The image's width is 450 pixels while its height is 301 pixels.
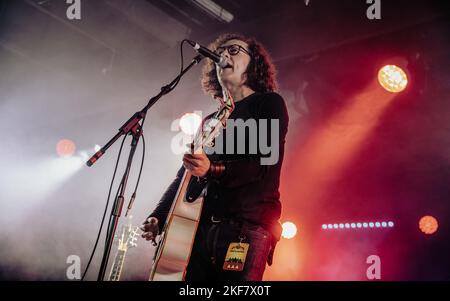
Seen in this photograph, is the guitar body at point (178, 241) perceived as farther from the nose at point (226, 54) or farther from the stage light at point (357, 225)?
the stage light at point (357, 225)

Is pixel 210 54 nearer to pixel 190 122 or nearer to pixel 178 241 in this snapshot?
pixel 178 241

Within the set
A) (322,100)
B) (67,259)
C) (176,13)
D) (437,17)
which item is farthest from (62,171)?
(437,17)

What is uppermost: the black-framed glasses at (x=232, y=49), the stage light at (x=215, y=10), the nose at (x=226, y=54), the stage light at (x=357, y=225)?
the stage light at (x=215, y=10)

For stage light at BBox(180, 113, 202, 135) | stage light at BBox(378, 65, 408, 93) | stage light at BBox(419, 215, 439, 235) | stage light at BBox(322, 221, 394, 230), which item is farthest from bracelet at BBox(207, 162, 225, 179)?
stage light at BBox(180, 113, 202, 135)

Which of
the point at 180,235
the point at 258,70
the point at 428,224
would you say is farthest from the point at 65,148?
the point at 428,224

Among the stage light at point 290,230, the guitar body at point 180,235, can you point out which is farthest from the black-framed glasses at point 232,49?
the stage light at point 290,230

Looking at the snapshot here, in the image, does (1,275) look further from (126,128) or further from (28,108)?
(126,128)

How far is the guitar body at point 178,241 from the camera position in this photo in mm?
2074

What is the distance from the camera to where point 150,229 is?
2.49 m

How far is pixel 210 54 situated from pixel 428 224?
4824 mm

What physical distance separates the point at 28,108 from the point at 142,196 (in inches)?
143

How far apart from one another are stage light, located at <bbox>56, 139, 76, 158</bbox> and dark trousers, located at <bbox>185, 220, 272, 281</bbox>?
8196 millimetres

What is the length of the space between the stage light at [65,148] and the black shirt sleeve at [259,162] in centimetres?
815

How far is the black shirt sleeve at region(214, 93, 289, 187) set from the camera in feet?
6.51
